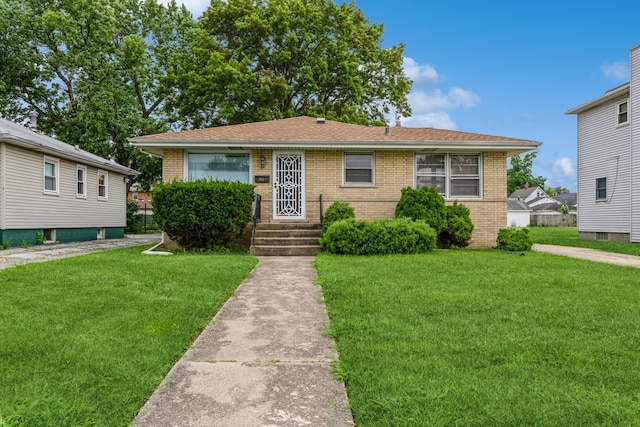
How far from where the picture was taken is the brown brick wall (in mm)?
12125

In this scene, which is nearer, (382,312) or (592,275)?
(382,312)

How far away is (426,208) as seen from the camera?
10875 mm

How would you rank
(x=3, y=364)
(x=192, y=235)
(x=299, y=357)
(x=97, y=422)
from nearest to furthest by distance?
(x=97, y=422)
(x=3, y=364)
(x=299, y=357)
(x=192, y=235)

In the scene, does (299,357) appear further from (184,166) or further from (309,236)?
(184,166)

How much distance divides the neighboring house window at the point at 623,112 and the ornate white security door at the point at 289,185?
40.3 ft

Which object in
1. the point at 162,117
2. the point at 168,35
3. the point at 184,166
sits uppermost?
the point at 168,35

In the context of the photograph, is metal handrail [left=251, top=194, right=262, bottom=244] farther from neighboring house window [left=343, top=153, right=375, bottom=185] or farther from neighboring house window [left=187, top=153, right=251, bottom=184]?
neighboring house window [left=343, top=153, right=375, bottom=185]

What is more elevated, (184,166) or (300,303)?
(184,166)

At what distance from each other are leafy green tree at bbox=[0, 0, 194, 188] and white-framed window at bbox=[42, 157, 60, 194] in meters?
7.48

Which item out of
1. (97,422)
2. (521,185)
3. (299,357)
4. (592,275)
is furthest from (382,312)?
(521,185)

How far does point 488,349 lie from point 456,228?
8.61 meters

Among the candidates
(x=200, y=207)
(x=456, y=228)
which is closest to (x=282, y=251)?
(x=200, y=207)

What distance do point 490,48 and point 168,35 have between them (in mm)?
17789

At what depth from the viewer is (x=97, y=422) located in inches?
82.0
